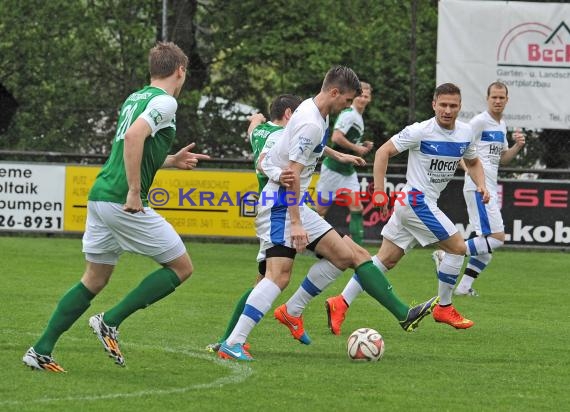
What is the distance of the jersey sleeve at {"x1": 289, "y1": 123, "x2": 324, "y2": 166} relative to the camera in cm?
809

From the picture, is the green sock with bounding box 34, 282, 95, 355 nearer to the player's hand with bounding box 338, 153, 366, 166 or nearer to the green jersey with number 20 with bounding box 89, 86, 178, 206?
the green jersey with number 20 with bounding box 89, 86, 178, 206

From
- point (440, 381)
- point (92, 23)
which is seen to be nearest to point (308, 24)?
point (92, 23)

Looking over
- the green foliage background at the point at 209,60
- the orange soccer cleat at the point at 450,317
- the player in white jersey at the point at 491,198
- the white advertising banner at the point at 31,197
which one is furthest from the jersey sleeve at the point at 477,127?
the white advertising banner at the point at 31,197

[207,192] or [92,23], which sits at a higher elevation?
[92,23]

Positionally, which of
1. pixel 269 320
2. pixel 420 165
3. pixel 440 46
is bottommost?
pixel 269 320

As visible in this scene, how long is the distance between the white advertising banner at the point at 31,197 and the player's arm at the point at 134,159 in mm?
11414

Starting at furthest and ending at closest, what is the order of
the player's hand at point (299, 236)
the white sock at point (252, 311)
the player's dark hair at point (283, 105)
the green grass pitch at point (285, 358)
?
the player's dark hair at point (283, 105), the white sock at point (252, 311), the player's hand at point (299, 236), the green grass pitch at point (285, 358)

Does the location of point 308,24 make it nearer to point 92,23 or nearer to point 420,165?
point 92,23

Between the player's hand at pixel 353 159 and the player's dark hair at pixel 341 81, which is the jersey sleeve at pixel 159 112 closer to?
the player's dark hair at pixel 341 81

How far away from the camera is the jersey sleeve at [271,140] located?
905 centimetres

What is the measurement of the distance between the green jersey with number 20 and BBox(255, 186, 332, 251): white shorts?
3.67 feet

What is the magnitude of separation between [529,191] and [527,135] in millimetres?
1869

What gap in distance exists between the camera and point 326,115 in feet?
27.5

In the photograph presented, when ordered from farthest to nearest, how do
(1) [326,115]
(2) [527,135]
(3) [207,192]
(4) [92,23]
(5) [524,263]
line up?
(4) [92,23] → (2) [527,135] → (3) [207,192] → (5) [524,263] → (1) [326,115]
